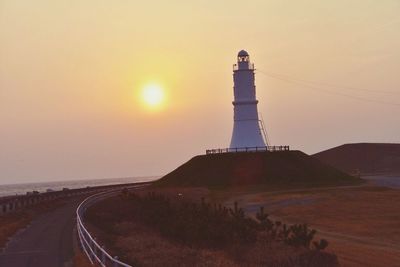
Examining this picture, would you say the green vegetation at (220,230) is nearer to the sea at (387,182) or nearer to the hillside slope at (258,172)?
the sea at (387,182)

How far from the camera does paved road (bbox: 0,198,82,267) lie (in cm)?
2342

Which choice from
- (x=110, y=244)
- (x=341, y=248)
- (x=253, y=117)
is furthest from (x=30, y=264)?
(x=253, y=117)

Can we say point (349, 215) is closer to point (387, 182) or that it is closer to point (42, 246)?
point (42, 246)

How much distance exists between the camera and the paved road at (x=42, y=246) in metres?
23.4

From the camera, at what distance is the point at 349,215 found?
4462 cm

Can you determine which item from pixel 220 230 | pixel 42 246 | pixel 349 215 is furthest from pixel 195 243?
pixel 349 215

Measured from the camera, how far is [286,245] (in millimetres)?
27891

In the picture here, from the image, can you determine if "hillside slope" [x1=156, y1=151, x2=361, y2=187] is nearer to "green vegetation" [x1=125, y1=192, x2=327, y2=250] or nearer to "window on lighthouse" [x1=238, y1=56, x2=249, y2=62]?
"window on lighthouse" [x1=238, y1=56, x2=249, y2=62]

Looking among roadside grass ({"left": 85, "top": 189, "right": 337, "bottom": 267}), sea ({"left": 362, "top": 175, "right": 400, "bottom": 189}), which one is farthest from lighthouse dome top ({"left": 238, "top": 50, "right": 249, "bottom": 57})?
roadside grass ({"left": 85, "top": 189, "right": 337, "bottom": 267})

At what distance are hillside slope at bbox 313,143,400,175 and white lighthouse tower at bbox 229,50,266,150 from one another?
191 ft

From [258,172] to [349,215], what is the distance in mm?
39294

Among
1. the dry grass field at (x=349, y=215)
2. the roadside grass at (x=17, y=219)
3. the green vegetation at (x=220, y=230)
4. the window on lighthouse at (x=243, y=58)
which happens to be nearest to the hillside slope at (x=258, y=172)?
the dry grass field at (x=349, y=215)

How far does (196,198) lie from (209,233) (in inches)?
1330

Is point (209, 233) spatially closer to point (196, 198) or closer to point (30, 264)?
point (30, 264)
